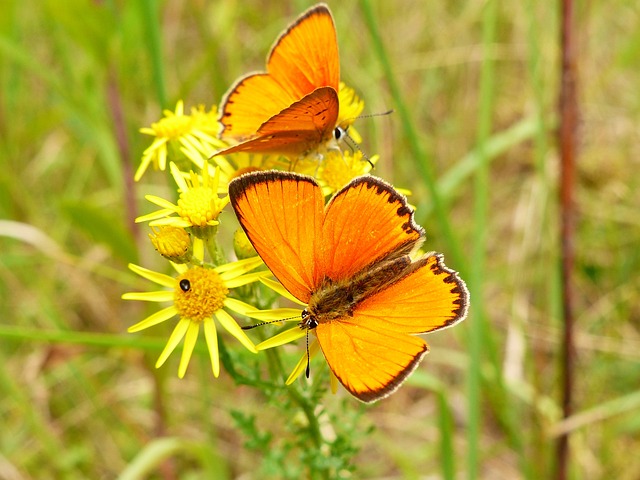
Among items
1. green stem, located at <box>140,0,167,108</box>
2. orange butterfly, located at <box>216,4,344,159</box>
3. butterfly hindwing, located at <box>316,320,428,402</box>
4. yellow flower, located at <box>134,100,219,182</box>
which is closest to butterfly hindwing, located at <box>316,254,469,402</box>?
butterfly hindwing, located at <box>316,320,428,402</box>

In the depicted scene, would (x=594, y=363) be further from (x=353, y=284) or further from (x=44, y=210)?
(x=44, y=210)

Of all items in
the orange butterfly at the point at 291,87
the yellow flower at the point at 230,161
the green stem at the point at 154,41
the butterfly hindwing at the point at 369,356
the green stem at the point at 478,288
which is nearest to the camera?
the butterfly hindwing at the point at 369,356

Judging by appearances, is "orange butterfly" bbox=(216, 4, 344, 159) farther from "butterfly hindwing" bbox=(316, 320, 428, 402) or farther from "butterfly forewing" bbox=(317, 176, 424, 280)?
"butterfly hindwing" bbox=(316, 320, 428, 402)

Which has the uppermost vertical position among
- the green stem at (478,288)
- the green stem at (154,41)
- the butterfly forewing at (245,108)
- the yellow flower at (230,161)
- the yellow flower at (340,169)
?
the green stem at (154,41)

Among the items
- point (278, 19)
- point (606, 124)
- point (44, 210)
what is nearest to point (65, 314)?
point (44, 210)

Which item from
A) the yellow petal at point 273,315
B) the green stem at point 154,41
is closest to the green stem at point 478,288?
the yellow petal at point 273,315

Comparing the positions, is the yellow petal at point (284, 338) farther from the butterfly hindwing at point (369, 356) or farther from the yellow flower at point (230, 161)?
the yellow flower at point (230, 161)

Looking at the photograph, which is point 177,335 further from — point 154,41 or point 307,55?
point 154,41
